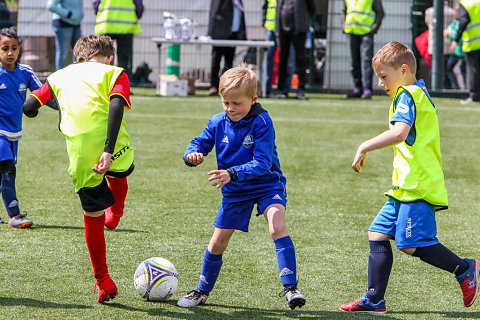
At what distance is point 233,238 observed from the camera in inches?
223

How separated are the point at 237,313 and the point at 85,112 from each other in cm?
129

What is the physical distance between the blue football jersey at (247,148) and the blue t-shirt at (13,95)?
233 centimetres

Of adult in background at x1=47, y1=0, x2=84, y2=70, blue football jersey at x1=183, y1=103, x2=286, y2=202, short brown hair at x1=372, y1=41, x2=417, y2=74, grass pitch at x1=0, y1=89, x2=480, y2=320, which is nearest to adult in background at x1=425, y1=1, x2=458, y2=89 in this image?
grass pitch at x1=0, y1=89, x2=480, y2=320

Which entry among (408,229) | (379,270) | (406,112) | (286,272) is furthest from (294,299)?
(406,112)

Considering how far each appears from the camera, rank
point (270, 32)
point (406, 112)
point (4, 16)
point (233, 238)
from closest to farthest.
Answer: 1. point (406, 112)
2. point (233, 238)
3. point (270, 32)
4. point (4, 16)

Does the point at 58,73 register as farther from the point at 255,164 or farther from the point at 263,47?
the point at 263,47

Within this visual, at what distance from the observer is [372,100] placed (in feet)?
45.8

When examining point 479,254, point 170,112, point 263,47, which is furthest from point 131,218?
point 263,47

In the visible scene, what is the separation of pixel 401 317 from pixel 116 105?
5.94 ft

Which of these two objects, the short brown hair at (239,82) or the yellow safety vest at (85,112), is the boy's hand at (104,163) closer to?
the yellow safety vest at (85,112)

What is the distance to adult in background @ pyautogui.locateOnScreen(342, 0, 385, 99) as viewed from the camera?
44.8ft

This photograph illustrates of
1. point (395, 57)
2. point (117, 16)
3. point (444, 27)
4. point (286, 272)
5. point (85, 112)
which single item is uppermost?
point (444, 27)

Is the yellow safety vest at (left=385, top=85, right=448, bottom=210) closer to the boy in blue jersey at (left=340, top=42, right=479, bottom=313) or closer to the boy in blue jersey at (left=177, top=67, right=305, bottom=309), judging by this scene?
the boy in blue jersey at (left=340, top=42, right=479, bottom=313)

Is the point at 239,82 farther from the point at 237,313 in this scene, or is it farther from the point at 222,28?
the point at 222,28
